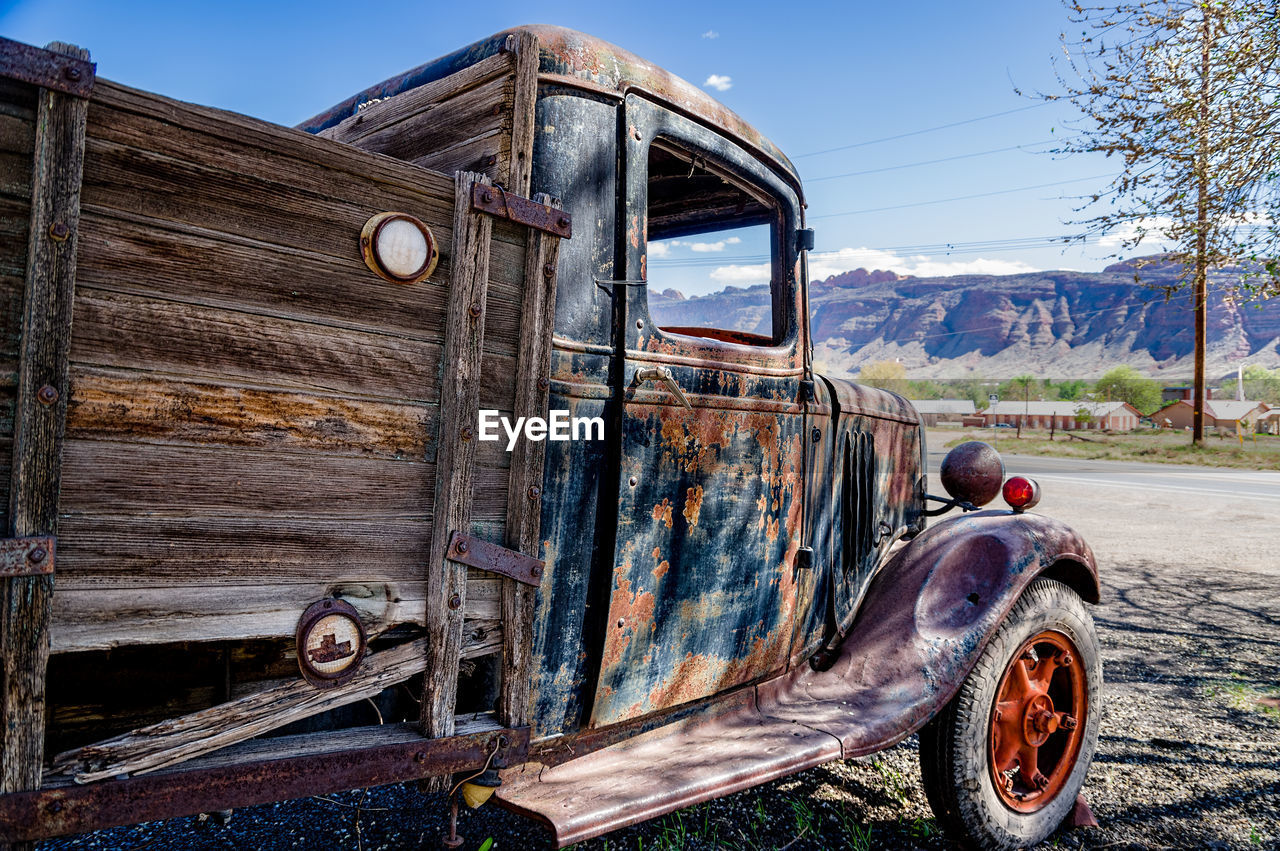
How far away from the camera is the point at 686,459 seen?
6.89 ft

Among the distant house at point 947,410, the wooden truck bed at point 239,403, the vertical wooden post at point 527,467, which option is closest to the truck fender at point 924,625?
the vertical wooden post at point 527,467

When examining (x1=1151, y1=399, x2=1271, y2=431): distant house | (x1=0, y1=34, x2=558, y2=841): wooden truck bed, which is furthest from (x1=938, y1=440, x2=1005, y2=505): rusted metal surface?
(x1=1151, y1=399, x2=1271, y2=431): distant house

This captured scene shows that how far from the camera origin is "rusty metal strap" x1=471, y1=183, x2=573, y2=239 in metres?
1.57

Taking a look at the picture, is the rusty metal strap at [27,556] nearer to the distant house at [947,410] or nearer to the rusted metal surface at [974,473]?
the rusted metal surface at [974,473]

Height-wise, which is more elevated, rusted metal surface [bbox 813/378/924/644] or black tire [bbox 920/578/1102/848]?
rusted metal surface [bbox 813/378/924/644]

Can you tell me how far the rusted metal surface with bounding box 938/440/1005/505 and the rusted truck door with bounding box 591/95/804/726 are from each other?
1.22 m

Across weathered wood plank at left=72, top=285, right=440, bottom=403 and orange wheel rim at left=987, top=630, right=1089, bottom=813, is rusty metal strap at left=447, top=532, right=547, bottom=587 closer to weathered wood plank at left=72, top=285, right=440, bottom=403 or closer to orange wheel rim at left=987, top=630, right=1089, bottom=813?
weathered wood plank at left=72, top=285, right=440, bottom=403

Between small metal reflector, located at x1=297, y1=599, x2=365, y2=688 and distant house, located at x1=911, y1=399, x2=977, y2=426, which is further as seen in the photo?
distant house, located at x1=911, y1=399, x2=977, y2=426

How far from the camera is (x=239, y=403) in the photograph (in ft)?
4.38

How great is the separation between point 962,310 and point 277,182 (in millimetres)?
177753

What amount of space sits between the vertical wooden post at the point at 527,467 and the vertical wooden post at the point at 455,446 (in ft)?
0.37

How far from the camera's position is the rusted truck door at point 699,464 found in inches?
78.2

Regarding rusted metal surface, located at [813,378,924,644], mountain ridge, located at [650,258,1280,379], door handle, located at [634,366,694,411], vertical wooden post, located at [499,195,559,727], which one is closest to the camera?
vertical wooden post, located at [499,195,559,727]

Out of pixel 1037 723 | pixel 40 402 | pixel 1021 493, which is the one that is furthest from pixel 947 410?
pixel 40 402
